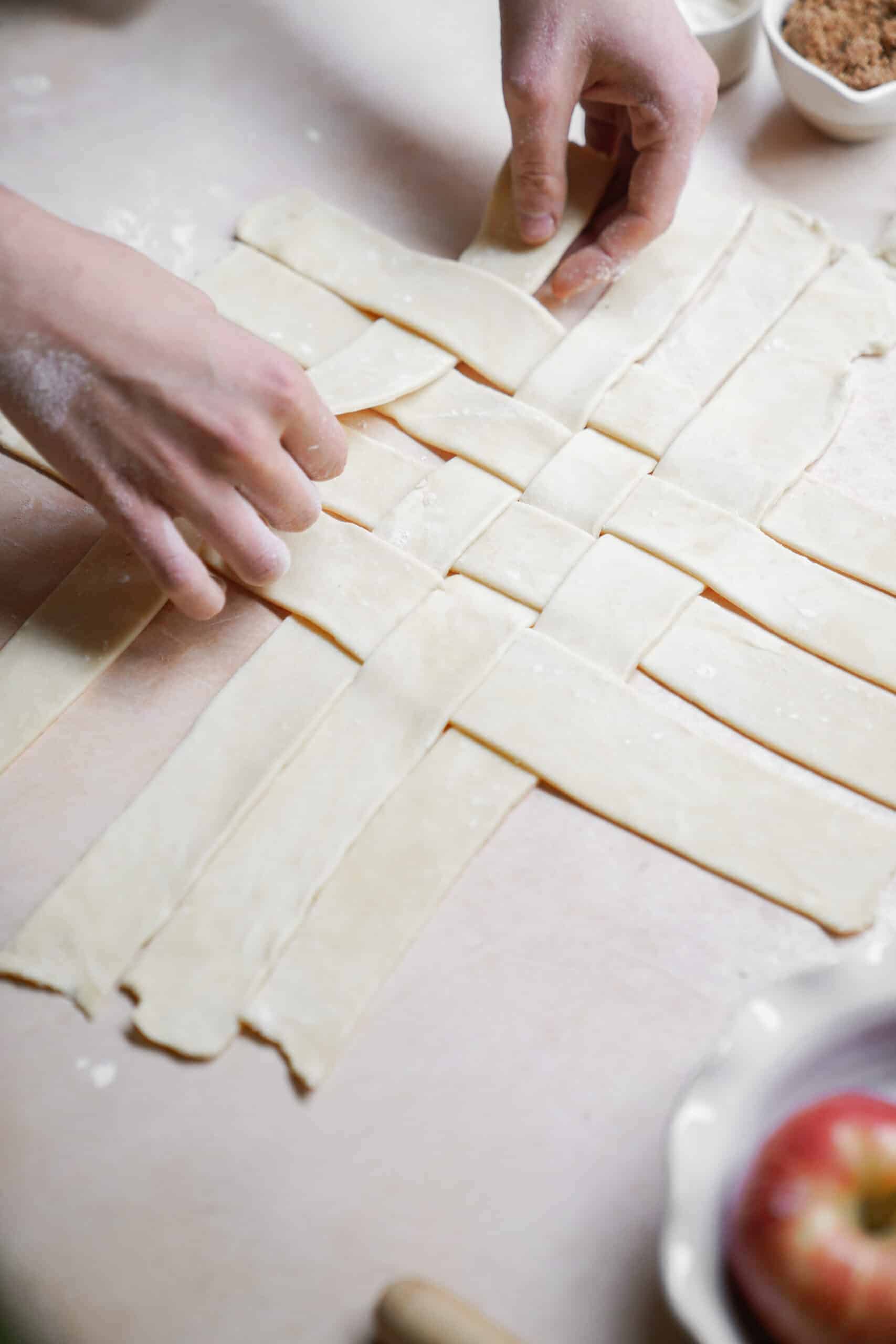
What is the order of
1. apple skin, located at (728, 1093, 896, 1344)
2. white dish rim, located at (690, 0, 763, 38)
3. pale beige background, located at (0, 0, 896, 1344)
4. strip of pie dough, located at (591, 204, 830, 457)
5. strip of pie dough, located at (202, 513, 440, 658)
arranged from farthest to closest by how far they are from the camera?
white dish rim, located at (690, 0, 763, 38) → strip of pie dough, located at (591, 204, 830, 457) → strip of pie dough, located at (202, 513, 440, 658) → pale beige background, located at (0, 0, 896, 1344) → apple skin, located at (728, 1093, 896, 1344)

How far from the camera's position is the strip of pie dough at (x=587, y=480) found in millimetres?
1059

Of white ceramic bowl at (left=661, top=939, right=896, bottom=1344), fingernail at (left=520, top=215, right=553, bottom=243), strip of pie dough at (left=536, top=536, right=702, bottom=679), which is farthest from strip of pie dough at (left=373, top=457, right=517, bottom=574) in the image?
white ceramic bowl at (left=661, top=939, right=896, bottom=1344)

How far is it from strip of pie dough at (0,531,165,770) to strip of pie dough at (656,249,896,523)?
52 centimetres

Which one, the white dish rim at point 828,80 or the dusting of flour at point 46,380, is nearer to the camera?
the dusting of flour at point 46,380

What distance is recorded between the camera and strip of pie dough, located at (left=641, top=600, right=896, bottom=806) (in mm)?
938

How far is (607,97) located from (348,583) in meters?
0.59

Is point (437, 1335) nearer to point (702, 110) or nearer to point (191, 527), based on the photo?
point (191, 527)

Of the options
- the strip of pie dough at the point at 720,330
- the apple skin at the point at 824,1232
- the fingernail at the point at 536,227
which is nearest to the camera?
the apple skin at the point at 824,1232

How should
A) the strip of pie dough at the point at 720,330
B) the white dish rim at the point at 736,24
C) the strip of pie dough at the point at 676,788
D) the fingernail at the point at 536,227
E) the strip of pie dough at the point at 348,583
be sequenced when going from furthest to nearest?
the white dish rim at the point at 736,24
the fingernail at the point at 536,227
the strip of pie dough at the point at 720,330
the strip of pie dough at the point at 348,583
the strip of pie dough at the point at 676,788

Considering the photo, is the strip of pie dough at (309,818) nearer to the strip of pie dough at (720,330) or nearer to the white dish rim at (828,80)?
the strip of pie dough at (720,330)

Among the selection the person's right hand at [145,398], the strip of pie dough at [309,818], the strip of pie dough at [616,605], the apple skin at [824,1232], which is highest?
the person's right hand at [145,398]

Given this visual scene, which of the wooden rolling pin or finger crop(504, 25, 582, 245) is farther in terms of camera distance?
finger crop(504, 25, 582, 245)

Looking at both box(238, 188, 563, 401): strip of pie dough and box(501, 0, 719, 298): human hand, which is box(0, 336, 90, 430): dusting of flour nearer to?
box(238, 188, 563, 401): strip of pie dough

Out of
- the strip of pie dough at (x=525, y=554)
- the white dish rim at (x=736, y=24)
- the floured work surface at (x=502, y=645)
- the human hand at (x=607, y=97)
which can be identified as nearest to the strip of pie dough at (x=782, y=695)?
the floured work surface at (x=502, y=645)
